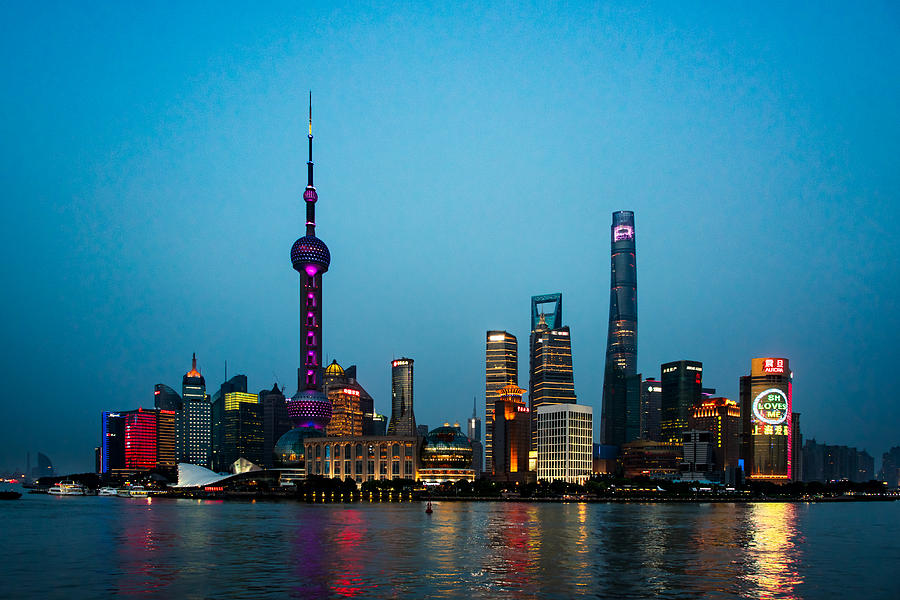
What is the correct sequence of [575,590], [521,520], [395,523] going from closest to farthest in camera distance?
[575,590]
[395,523]
[521,520]

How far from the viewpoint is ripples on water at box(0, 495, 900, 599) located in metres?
72.0

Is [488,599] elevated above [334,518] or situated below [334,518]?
above

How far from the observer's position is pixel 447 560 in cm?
9119

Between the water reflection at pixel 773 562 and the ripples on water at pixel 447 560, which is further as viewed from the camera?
the water reflection at pixel 773 562

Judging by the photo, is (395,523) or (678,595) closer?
(678,595)

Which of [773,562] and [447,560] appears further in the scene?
[773,562]

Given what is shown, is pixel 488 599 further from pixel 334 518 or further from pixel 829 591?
pixel 334 518

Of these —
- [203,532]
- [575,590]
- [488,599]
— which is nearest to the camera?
[488,599]

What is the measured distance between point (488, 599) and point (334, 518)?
4341 inches

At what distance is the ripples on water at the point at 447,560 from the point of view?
72000mm

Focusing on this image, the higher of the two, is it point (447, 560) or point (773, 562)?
point (447, 560)

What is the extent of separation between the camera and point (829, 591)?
7400 centimetres

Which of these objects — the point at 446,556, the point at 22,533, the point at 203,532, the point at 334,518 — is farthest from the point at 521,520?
the point at 22,533

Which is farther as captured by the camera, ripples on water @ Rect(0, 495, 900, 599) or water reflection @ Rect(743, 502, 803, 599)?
water reflection @ Rect(743, 502, 803, 599)
